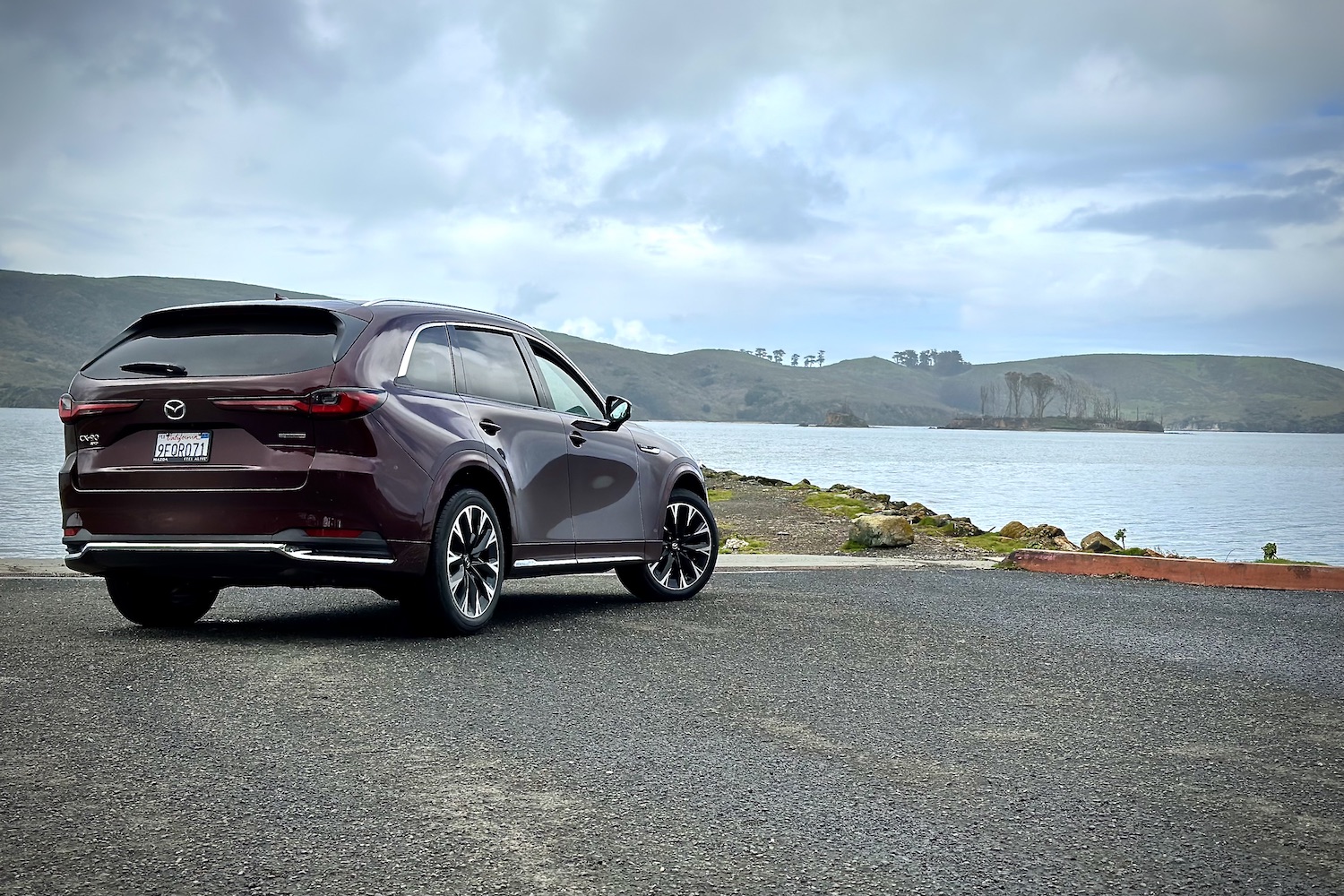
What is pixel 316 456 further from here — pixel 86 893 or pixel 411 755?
pixel 86 893

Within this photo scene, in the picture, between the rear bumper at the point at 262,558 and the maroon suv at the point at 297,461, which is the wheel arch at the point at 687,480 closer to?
the maroon suv at the point at 297,461

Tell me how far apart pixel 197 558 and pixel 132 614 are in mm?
1393

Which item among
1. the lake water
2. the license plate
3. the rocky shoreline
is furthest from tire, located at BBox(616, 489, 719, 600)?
the lake water

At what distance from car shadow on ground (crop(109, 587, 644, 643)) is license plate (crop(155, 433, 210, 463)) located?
3.68 ft

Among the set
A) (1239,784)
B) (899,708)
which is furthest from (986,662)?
(1239,784)

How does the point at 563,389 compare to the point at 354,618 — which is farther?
the point at 563,389

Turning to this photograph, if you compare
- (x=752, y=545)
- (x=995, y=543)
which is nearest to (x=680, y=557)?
(x=752, y=545)

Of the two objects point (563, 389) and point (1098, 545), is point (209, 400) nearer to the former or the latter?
point (563, 389)

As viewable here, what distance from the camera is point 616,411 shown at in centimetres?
959

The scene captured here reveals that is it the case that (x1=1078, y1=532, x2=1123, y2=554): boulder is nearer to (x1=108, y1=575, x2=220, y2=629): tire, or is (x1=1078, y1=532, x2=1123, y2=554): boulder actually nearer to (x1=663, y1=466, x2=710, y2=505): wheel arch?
(x1=663, y1=466, x2=710, y2=505): wheel arch

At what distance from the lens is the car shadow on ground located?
783 cm

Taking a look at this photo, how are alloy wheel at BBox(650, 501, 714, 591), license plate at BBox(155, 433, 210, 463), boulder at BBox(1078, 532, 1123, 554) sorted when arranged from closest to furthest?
license plate at BBox(155, 433, 210, 463) < alloy wheel at BBox(650, 501, 714, 591) < boulder at BBox(1078, 532, 1123, 554)

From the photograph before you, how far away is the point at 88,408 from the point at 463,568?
2.31 meters

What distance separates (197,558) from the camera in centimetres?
711
